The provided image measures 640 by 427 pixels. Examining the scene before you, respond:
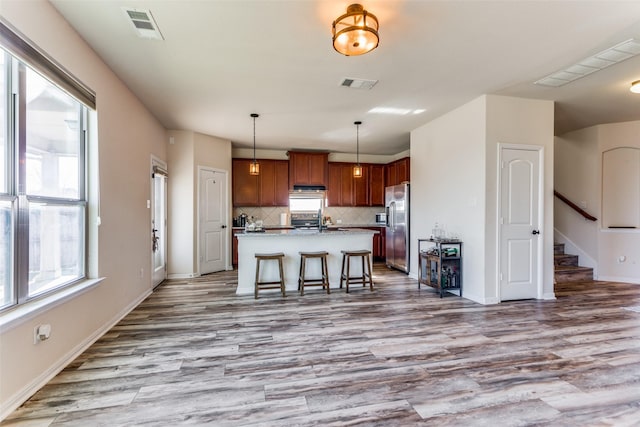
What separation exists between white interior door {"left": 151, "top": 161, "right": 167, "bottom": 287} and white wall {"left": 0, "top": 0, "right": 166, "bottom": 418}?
327 mm

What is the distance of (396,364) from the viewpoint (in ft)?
7.77

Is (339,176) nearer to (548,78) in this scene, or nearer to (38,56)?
(548,78)

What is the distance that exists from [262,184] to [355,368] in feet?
17.6

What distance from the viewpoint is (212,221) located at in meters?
6.06

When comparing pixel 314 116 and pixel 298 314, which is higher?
pixel 314 116

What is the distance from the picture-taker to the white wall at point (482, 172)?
13.1 ft

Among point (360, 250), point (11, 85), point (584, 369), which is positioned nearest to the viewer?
point (11, 85)

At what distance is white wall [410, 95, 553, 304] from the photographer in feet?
13.1

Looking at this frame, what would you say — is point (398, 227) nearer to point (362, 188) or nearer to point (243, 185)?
point (362, 188)

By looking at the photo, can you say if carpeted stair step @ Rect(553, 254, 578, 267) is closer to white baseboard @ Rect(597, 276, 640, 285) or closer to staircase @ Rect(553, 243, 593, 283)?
staircase @ Rect(553, 243, 593, 283)

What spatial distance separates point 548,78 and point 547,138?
111 centimetres

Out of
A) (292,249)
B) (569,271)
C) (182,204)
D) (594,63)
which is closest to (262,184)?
(182,204)

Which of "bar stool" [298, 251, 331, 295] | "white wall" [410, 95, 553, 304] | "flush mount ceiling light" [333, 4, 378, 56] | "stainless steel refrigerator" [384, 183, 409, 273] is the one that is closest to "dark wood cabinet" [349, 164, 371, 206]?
"stainless steel refrigerator" [384, 183, 409, 273]

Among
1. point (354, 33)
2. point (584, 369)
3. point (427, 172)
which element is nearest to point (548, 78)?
point (427, 172)
